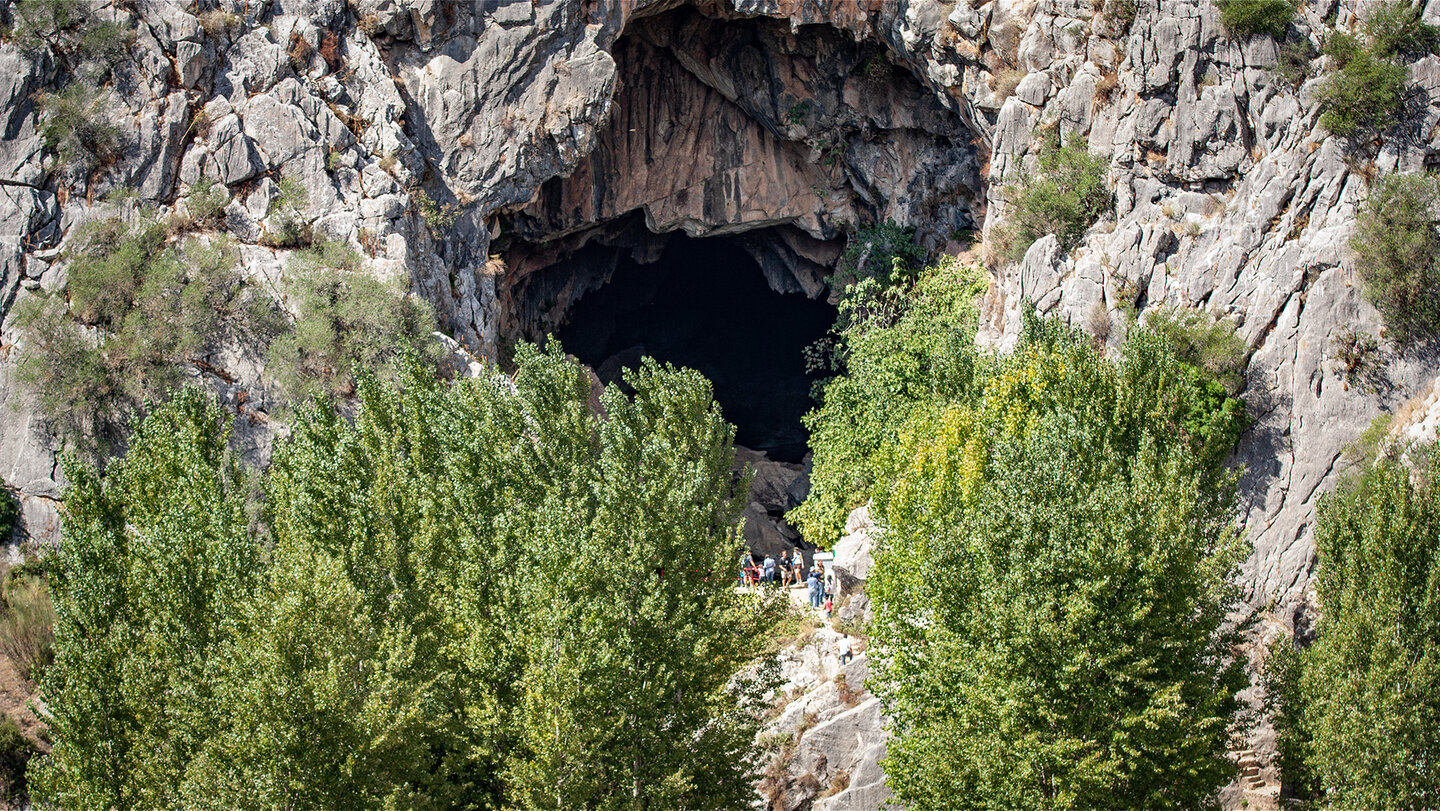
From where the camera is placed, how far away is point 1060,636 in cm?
1989

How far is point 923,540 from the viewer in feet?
76.1

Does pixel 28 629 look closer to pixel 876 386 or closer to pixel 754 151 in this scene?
pixel 876 386

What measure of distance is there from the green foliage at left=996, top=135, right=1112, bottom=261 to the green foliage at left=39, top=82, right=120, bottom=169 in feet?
90.2

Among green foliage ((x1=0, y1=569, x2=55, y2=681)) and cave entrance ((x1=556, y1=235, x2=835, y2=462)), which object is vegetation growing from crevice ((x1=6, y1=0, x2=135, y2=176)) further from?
cave entrance ((x1=556, y1=235, x2=835, y2=462))

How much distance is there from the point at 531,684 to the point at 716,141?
1190 inches

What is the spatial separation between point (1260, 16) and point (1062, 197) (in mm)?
6835

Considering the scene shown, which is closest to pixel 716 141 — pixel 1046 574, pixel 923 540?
pixel 923 540

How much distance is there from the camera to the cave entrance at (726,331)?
53812mm

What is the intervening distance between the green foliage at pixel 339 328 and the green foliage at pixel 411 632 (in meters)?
6.34

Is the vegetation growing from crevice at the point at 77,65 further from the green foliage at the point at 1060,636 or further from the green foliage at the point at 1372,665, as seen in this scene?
the green foliage at the point at 1372,665

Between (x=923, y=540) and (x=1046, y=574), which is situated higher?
(x=923, y=540)

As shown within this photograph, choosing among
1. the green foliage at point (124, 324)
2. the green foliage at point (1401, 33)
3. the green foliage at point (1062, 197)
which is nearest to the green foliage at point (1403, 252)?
the green foliage at point (1401, 33)

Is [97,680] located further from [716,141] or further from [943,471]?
[716,141]

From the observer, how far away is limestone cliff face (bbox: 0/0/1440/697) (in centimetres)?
2906
